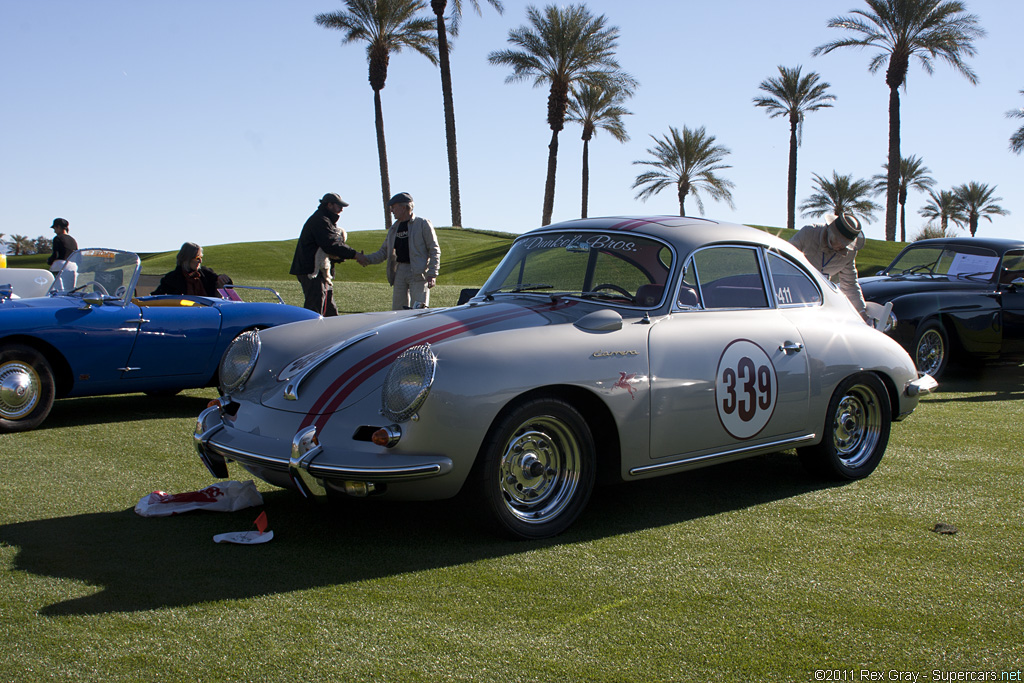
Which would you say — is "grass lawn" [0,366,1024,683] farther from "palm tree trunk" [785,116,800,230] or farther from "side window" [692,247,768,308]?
"palm tree trunk" [785,116,800,230]

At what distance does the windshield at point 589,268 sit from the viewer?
4.59m

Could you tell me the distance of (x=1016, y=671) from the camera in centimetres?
267

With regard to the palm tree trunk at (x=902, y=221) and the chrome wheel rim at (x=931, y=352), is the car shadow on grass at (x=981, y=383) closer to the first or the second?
the chrome wheel rim at (x=931, y=352)

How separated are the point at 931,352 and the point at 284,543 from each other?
7.86 metres

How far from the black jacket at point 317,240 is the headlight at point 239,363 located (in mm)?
4328

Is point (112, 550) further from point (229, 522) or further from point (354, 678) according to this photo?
point (354, 678)

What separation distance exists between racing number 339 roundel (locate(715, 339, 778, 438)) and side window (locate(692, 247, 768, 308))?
0.31 meters

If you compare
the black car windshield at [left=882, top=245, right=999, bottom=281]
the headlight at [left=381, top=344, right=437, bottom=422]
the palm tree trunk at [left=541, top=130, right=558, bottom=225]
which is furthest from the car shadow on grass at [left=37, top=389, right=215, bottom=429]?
the palm tree trunk at [left=541, top=130, right=558, bottom=225]

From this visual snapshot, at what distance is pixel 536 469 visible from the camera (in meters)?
3.92

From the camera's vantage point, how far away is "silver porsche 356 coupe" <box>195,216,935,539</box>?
3.63 meters

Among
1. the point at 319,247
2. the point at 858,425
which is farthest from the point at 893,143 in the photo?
the point at 858,425

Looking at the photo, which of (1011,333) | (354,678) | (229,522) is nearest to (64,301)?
(229,522)

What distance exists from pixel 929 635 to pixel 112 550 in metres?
3.16

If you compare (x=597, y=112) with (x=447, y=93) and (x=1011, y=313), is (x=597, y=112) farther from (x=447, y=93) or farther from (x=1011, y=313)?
(x=1011, y=313)
